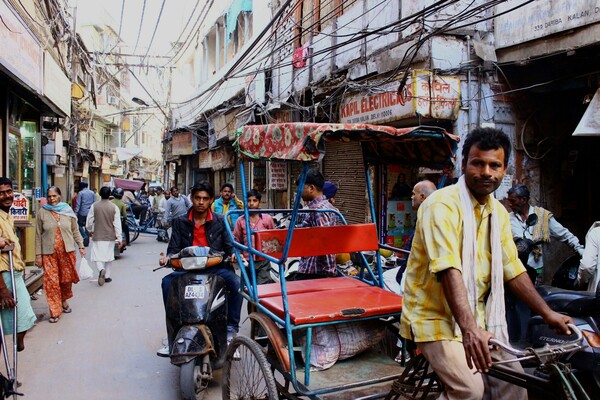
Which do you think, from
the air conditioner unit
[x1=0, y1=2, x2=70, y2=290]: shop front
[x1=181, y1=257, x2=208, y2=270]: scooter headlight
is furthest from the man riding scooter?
the air conditioner unit

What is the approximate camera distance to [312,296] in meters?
3.61

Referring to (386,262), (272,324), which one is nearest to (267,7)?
(386,262)

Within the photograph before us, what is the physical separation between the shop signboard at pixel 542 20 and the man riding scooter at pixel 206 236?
3.92 metres

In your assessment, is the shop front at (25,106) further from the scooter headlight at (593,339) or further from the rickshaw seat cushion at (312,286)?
the scooter headlight at (593,339)

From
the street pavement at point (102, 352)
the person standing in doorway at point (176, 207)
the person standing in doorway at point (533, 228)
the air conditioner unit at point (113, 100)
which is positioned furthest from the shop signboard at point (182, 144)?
the person standing in doorway at point (533, 228)

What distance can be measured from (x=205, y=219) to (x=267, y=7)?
1116 centimetres

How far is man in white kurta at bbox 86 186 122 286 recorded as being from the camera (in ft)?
30.1

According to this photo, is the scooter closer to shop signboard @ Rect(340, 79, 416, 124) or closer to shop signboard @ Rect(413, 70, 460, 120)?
shop signboard @ Rect(413, 70, 460, 120)

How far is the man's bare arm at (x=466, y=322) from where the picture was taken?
6.36 ft

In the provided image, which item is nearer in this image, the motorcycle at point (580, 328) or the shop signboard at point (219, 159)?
the motorcycle at point (580, 328)

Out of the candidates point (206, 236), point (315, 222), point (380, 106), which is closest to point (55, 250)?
point (206, 236)

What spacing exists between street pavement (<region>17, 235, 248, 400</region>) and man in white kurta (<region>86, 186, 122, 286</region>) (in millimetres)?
620

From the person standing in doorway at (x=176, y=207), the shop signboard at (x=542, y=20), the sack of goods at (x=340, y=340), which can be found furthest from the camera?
the person standing in doorway at (x=176, y=207)

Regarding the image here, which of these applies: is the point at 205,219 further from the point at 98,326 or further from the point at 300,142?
the point at 98,326
